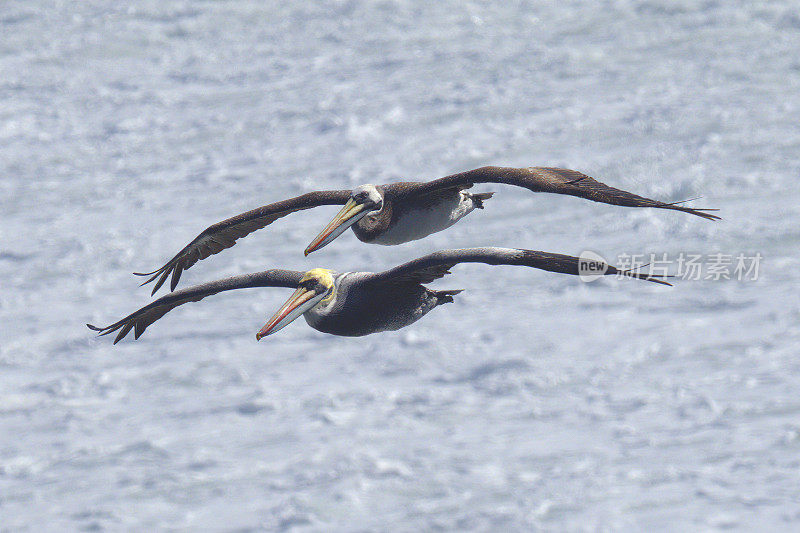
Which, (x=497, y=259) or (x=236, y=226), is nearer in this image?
(x=497, y=259)

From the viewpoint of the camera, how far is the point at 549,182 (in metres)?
9.19

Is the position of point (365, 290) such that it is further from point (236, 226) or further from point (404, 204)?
point (236, 226)

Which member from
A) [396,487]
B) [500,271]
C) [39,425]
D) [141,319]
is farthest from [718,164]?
[141,319]

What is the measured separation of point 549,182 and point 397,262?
399 ft

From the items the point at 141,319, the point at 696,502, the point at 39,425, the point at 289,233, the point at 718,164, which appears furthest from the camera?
the point at 718,164

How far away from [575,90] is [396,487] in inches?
2246

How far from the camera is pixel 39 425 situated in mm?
112062

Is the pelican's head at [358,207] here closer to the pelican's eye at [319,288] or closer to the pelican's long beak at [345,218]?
the pelican's long beak at [345,218]

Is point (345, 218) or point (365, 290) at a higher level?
point (345, 218)

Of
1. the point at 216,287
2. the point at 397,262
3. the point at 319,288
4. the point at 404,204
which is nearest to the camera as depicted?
the point at 319,288

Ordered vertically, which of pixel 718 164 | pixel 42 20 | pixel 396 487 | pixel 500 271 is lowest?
pixel 396 487

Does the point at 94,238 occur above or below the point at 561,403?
above

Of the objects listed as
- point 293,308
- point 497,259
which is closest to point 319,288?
point 293,308

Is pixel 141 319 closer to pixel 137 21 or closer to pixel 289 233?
pixel 289 233
